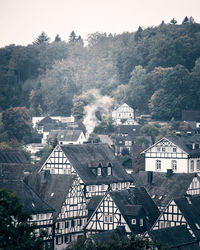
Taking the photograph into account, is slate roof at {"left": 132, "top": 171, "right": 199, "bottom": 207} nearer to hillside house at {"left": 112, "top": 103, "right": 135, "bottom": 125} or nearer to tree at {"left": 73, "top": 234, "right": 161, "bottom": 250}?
tree at {"left": 73, "top": 234, "right": 161, "bottom": 250}

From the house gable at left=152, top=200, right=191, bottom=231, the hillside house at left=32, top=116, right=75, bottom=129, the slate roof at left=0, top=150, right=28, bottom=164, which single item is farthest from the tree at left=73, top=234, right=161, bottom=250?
the hillside house at left=32, top=116, right=75, bottom=129

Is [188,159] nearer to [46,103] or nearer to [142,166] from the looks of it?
[142,166]

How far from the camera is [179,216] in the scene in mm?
79938

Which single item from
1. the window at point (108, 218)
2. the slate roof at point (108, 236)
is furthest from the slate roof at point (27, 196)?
the slate roof at point (108, 236)

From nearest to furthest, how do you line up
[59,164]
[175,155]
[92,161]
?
[59,164], [92,161], [175,155]

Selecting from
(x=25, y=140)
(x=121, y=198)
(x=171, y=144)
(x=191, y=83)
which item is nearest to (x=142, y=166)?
(x=171, y=144)

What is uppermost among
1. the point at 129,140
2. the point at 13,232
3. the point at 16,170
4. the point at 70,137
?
the point at 13,232

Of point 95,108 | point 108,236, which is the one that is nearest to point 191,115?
point 95,108

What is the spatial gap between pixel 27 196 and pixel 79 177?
38.2 ft

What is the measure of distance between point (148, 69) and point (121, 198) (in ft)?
358

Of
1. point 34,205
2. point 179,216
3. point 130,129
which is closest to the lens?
point 34,205

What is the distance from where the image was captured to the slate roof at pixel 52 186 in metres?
84.4

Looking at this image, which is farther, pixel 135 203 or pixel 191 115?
pixel 191 115

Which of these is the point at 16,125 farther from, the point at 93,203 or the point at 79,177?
the point at 93,203
